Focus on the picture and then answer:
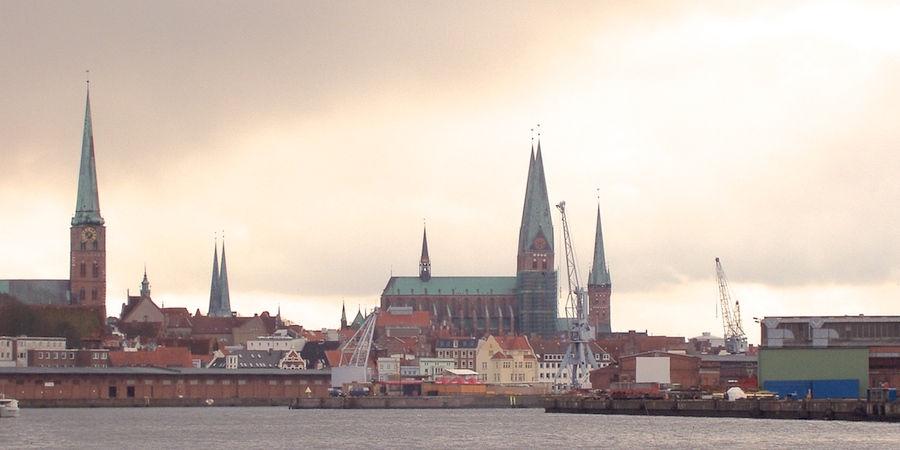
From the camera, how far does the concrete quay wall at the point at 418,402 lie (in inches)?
5468

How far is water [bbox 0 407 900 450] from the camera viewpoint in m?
80.8

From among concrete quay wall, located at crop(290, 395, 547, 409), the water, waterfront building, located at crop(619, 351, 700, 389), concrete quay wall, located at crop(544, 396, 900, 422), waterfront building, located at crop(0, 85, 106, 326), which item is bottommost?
the water

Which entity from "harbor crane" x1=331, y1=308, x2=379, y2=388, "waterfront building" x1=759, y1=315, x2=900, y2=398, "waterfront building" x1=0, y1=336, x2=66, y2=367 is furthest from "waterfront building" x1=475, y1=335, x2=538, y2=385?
"waterfront building" x1=759, y1=315, x2=900, y2=398

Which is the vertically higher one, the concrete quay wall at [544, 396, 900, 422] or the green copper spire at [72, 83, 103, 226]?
the green copper spire at [72, 83, 103, 226]

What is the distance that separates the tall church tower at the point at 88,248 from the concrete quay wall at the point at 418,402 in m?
59.9

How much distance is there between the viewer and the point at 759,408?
98.2 m

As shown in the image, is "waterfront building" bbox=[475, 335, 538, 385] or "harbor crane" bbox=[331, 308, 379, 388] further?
"waterfront building" bbox=[475, 335, 538, 385]

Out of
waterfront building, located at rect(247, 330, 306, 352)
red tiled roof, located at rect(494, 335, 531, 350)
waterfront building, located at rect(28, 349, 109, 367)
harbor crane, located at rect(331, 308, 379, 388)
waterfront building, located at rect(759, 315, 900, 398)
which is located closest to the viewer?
waterfront building, located at rect(759, 315, 900, 398)

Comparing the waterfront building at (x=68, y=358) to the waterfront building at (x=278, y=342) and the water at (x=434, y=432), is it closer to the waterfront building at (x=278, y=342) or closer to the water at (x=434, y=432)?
the waterfront building at (x=278, y=342)

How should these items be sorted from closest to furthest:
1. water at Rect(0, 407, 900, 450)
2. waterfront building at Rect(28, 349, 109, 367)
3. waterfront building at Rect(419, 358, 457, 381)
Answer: water at Rect(0, 407, 900, 450)
waterfront building at Rect(28, 349, 109, 367)
waterfront building at Rect(419, 358, 457, 381)

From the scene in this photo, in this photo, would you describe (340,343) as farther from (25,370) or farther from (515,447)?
(515,447)

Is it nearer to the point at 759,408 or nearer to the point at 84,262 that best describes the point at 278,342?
the point at 84,262

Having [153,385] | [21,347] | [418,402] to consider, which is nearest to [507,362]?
[418,402]

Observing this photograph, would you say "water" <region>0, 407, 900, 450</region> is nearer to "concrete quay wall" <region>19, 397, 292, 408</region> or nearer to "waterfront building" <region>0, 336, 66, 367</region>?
"concrete quay wall" <region>19, 397, 292, 408</region>
